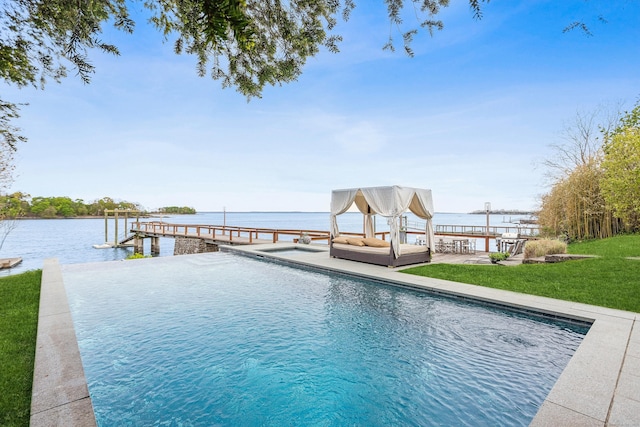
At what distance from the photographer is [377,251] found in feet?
26.0

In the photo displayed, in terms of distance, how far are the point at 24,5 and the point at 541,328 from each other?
580cm

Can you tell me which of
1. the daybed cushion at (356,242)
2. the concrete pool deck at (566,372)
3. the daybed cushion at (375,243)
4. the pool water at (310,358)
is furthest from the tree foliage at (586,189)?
the pool water at (310,358)

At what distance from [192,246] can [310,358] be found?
51.8ft

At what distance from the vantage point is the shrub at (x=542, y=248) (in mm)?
7941

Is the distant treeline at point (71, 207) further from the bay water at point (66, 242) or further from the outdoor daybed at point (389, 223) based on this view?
the outdoor daybed at point (389, 223)

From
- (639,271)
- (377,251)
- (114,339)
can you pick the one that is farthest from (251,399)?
(639,271)

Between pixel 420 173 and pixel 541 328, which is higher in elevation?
pixel 420 173

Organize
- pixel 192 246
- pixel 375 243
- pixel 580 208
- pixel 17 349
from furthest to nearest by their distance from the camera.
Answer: pixel 192 246 → pixel 580 208 → pixel 375 243 → pixel 17 349

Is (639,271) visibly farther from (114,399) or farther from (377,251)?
(114,399)

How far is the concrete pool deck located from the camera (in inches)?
76.5

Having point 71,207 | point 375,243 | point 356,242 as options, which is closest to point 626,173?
point 375,243

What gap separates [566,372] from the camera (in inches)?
98.9

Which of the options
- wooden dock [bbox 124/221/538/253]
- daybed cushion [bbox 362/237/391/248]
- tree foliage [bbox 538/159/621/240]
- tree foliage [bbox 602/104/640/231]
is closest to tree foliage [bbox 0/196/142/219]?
wooden dock [bbox 124/221/538/253]

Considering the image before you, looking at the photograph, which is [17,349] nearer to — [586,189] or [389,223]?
[389,223]
